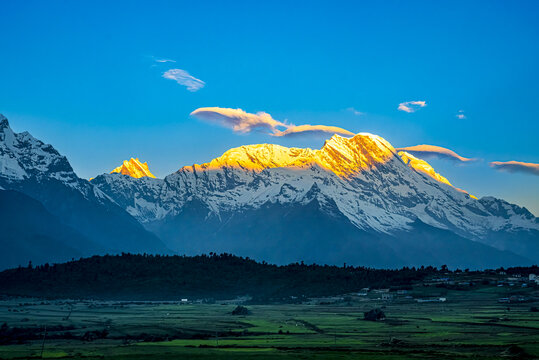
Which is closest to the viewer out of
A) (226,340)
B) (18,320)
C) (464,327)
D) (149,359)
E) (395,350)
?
(149,359)

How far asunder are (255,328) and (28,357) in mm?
70363

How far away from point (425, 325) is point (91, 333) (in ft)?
256

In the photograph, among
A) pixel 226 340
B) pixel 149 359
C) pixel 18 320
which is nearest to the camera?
pixel 149 359

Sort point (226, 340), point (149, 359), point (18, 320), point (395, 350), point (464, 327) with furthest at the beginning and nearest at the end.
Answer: point (18, 320) → point (464, 327) → point (226, 340) → point (395, 350) → point (149, 359)

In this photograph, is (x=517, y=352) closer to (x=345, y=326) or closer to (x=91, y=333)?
(x=345, y=326)

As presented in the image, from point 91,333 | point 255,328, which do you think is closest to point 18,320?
point 91,333

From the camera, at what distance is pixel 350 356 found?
128 meters

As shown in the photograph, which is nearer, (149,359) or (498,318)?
(149,359)

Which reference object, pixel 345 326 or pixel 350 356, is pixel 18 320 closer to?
pixel 345 326

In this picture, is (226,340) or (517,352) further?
(226,340)

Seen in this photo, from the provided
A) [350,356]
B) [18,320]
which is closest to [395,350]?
[350,356]

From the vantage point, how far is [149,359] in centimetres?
12688

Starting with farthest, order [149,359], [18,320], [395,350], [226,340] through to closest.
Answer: [18,320] → [226,340] → [395,350] → [149,359]

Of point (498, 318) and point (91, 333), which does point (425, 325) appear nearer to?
point (498, 318)
